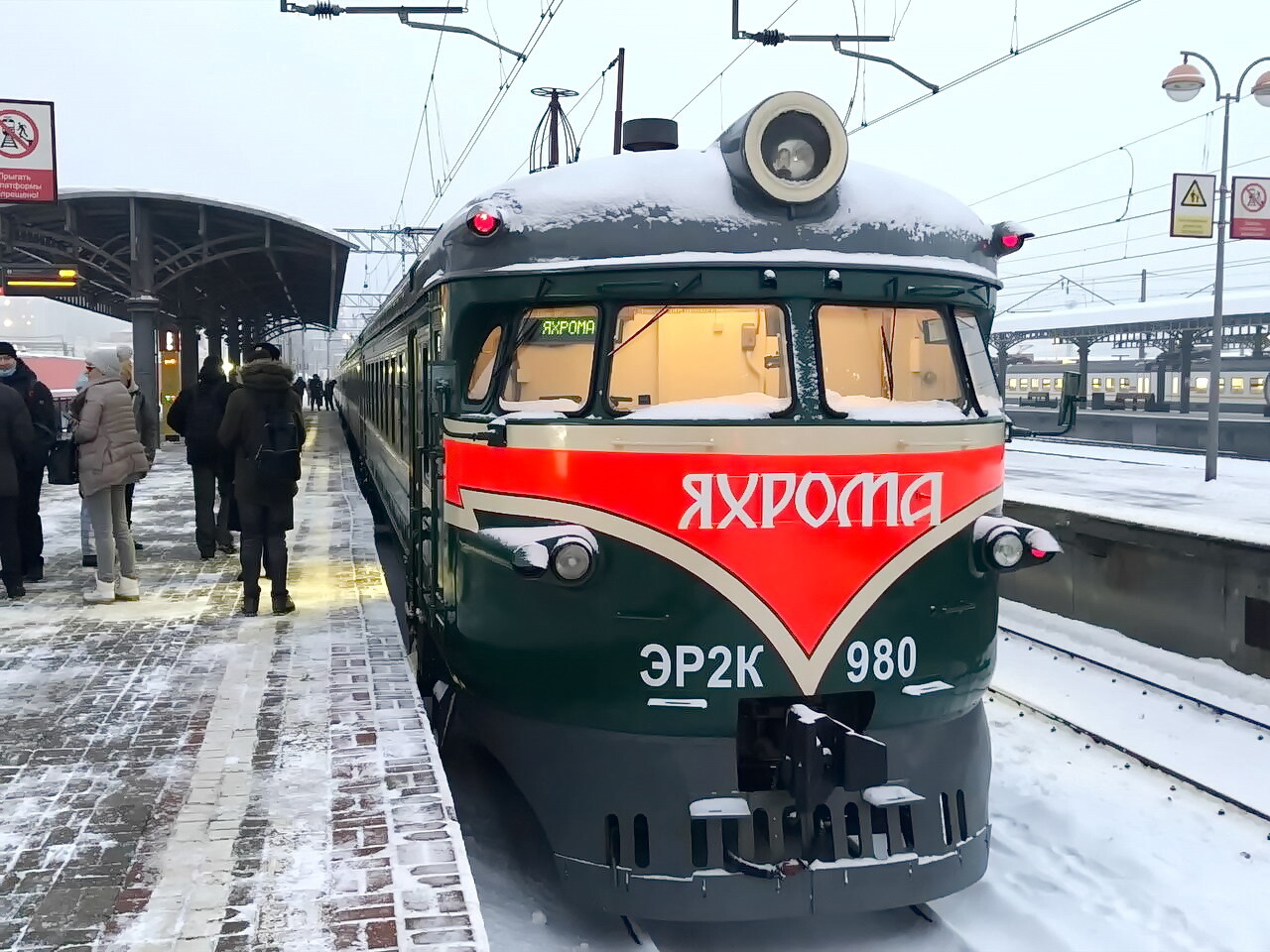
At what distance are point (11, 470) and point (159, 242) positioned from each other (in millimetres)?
14058

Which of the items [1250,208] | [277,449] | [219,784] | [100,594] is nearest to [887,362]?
[219,784]

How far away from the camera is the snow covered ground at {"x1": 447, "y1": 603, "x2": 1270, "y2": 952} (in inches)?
182

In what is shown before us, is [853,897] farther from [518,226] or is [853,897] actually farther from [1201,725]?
[1201,725]

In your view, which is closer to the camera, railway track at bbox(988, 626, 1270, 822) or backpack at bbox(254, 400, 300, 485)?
railway track at bbox(988, 626, 1270, 822)

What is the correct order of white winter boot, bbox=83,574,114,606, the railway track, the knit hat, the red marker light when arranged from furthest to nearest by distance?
white winter boot, bbox=83,574,114,606, the knit hat, the railway track, the red marker light

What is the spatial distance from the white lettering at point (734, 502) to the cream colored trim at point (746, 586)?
186 mm

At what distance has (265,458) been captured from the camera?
7.52 metres

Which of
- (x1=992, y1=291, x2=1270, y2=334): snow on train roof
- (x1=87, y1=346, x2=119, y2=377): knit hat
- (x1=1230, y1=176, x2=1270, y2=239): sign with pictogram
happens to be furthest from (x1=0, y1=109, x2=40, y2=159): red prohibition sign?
(x1=992, y1=291, x2=1270, y2=334): snow on train roof

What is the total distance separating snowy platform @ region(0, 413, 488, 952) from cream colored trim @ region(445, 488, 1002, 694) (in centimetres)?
126

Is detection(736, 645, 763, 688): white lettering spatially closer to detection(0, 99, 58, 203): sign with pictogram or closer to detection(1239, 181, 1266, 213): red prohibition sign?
detection(0, 99, 58, 203): sign with pictogram

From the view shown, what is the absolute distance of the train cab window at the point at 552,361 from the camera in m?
4.52

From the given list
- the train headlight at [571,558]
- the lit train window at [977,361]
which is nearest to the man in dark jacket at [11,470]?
the train headlight at [571,558]

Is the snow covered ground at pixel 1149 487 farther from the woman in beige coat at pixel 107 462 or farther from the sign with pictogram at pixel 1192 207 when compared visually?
the woman in beige coat at pixel 107 462

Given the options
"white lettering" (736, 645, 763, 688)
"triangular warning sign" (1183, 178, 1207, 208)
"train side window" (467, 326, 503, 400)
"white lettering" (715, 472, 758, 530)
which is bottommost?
"white lettering" (736, 645, 763, 688)
